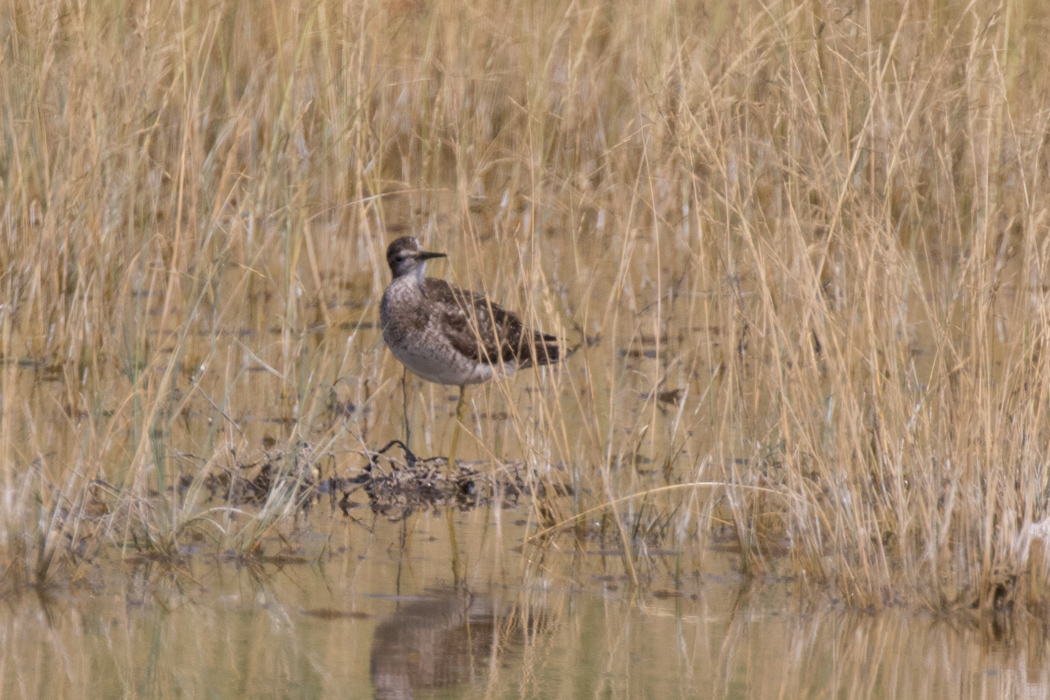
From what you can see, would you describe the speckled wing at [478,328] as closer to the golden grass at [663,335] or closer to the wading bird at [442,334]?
the wading bird at [442,334]

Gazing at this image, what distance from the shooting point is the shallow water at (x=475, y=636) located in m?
4.18

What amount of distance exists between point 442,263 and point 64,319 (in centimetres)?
234

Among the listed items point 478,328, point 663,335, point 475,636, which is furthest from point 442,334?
point 475,636

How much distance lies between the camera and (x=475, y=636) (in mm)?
4566

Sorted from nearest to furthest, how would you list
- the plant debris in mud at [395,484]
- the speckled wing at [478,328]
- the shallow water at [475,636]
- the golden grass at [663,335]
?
the shallow water at [475,636] → the golden grass at [663,335] → the plant debris in mud at [395,484] → the speckled wing at [478,328]

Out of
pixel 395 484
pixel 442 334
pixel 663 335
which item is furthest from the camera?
pixel 663 335

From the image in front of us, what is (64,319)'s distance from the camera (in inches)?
291

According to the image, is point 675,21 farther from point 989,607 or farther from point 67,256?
point 67,256

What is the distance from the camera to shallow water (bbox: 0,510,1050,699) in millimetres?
4184

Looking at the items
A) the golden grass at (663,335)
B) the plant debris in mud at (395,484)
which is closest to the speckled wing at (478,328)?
the golden grass at (663,335)

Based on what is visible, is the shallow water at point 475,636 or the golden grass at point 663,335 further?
the golden grass at point 663,335

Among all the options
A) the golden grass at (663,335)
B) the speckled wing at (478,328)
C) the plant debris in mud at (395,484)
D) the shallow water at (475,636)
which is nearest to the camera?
the shallow water at (475,636)

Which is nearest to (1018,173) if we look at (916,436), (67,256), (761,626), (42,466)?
(916,436)

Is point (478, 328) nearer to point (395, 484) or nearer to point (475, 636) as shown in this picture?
point (395, 484)
